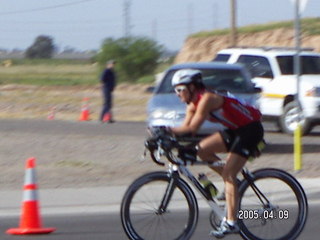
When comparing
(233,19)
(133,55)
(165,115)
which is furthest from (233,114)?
(133,55)

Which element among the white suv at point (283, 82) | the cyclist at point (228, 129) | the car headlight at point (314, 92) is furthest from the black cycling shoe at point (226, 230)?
the car headlight at point (314, 92)

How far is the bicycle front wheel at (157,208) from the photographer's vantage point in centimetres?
825

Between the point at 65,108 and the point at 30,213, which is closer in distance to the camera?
the point at 30,213

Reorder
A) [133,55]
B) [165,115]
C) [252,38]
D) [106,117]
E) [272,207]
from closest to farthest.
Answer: [272,207] → [165,115] → [106,117] → [252,38] → [133,55]

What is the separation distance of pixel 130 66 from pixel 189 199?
5892 cm

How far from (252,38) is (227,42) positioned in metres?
1.64

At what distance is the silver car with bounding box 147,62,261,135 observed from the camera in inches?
621

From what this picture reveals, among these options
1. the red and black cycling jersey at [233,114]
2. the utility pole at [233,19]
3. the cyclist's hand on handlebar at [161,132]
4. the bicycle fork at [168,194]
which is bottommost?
the utility pole at [233,19]

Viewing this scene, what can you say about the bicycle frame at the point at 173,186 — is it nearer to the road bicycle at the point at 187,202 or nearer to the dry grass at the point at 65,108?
the road bicycle at the point at 187,202

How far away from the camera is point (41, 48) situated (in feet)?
463

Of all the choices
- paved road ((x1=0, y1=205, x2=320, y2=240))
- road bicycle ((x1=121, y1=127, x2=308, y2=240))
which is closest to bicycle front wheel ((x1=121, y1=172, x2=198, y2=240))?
road bicycle ((x1=121, y1=127, x2=308, y2=240))

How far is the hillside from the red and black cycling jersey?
150 feet

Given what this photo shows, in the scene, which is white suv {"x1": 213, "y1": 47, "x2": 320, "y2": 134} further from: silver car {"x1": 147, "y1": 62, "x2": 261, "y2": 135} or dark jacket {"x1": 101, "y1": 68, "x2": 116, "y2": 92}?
dark jacket {"x1": 101, "y1": 68, "x2": 116, "y2": 92}

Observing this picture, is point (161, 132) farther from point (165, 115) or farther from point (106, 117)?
point (106, 117)
